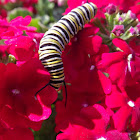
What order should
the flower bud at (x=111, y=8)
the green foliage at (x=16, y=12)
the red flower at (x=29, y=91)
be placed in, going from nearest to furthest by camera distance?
1. the red flower at (x=29, y=91)
2. the flower bud at (x=111, y=8)
3. the green foliage at (x=16, y=12)

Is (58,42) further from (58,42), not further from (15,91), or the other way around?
(15,91)

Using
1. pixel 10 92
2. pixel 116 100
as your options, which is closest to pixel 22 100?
pixel 10 92

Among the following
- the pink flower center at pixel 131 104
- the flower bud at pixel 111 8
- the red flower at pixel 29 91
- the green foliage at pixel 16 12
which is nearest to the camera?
the red flower at pixel 29 91

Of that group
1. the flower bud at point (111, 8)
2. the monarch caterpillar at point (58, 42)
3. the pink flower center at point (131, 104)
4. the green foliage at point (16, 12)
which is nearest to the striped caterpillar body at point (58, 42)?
the monarch caterpillar at point (58, 42)

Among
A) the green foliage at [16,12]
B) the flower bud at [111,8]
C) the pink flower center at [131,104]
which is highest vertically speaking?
the flower bud at [111,8]

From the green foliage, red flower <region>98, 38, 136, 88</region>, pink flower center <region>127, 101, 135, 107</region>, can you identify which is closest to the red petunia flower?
red flower <region>98, 38, 136, 88</region>

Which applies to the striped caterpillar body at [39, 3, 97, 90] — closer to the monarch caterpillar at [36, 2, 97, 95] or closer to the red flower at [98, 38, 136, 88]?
the monarch caterpillar at [36, 2, 97, 95]

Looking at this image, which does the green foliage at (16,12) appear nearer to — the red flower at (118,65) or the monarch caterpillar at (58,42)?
the monarch caterpillar at (58,42)

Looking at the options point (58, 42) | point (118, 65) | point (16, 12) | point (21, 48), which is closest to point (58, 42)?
point (58, 42)
